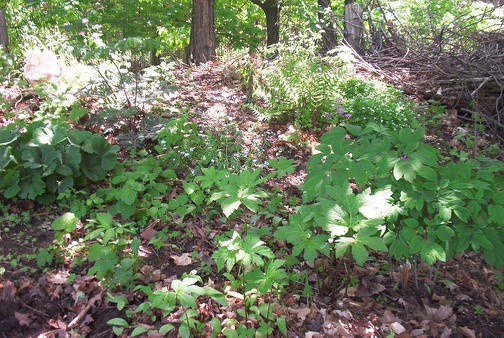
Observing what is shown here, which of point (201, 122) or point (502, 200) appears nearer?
point (502, 200)

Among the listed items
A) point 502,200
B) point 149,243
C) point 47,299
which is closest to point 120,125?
point 149,243

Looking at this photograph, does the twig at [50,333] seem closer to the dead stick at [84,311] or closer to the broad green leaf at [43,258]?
the dead stick at [84,311]

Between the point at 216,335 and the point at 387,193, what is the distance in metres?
1.29

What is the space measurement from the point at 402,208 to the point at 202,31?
6472 millimetres

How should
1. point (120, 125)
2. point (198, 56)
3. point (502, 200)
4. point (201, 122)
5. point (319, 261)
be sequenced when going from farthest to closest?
point (198, 56)
point (201, 122)
point (120, 125)
point (319, 261)
point (502, 200)

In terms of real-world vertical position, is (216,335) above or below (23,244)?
below

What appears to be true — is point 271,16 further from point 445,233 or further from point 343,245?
point 343,245

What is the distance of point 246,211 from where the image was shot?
11.9 ft

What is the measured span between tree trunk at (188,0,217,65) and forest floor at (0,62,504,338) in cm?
517

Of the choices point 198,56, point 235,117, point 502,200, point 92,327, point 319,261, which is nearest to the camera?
point 502,200

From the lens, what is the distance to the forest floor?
2496 mm

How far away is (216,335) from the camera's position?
2.29 meters

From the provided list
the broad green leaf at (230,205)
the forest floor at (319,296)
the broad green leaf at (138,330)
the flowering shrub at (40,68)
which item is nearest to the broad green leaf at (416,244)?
the forest floor at (319,296)

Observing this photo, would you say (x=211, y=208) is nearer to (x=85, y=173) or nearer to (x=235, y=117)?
(x=85, y=173)
